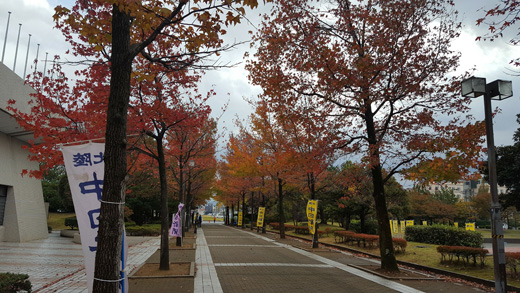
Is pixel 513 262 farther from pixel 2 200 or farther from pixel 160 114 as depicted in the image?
pixel 2 200

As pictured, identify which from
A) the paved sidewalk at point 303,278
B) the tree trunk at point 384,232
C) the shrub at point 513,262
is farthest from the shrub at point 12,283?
the shrub at point 513,262

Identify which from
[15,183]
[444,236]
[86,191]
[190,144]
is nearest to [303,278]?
[86,191]

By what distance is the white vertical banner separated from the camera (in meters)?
4.77

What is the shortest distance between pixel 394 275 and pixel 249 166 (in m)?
16.2

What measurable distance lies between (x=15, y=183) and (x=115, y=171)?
18656 millimetres

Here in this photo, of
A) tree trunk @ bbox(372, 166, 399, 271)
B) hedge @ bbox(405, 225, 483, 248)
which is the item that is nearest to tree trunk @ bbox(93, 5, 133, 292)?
tree trunk @ bbox(372, 166, 399, 271)

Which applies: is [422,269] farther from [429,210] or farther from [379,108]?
[429,210]

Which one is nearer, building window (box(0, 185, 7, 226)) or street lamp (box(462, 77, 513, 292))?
street lamp (box(462, 77, 513, 292))

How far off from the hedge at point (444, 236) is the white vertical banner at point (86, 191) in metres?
14.8

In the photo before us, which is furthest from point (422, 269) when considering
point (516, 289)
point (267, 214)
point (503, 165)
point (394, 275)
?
point (267, 214)

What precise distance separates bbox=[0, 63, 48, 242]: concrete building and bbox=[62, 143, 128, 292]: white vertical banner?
13503mm

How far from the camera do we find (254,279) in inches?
355

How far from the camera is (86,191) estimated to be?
4.80 m

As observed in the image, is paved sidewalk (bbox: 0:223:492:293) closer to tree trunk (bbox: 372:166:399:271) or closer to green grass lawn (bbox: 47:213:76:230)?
tree trunk (bbox: 372:166:399:271)
